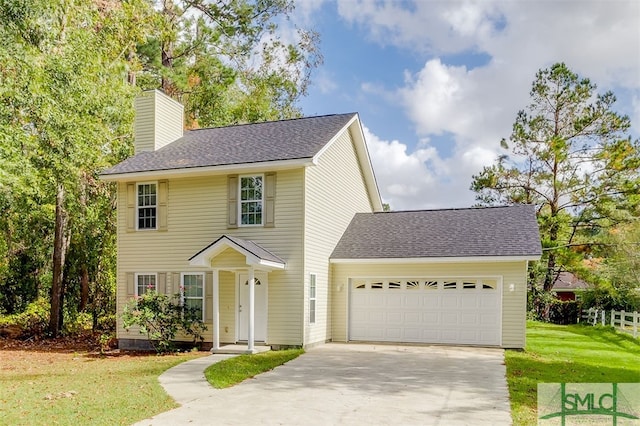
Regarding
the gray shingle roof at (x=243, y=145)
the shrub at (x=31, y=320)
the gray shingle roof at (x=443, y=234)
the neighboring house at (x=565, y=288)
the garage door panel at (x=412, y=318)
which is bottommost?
the neighboring house at (x=565, y=288)

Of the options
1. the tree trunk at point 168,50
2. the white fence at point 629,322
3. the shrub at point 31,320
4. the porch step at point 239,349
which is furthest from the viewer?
the tree trunk at point 168,50

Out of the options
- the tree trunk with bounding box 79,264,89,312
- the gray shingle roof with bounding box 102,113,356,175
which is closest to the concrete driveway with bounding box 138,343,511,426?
the gray shingle roof with bounding box 102,113,356,175

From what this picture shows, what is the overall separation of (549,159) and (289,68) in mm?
15316

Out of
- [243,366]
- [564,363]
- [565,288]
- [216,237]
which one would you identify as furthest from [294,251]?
[565,288]

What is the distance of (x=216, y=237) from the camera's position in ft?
49.3

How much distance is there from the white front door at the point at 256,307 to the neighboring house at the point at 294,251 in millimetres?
38

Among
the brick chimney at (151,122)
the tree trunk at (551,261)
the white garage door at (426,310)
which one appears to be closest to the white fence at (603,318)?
the tree trunk at (551,261)

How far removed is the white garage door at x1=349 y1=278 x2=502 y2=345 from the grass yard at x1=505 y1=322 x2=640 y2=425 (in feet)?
4.50

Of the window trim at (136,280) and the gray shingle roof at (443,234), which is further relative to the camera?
the window trim at (136,280)

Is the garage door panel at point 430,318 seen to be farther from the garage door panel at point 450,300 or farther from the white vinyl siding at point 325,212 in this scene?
the white vinyl siding at point 325,212

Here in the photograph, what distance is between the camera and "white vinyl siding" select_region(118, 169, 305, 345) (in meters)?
14.3

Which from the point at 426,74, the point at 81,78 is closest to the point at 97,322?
the point at 81,78

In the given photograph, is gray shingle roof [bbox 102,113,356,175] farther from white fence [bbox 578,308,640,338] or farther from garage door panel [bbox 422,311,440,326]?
white fence [bbox 578,308,640,338]

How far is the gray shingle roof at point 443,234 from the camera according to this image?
1527cm
